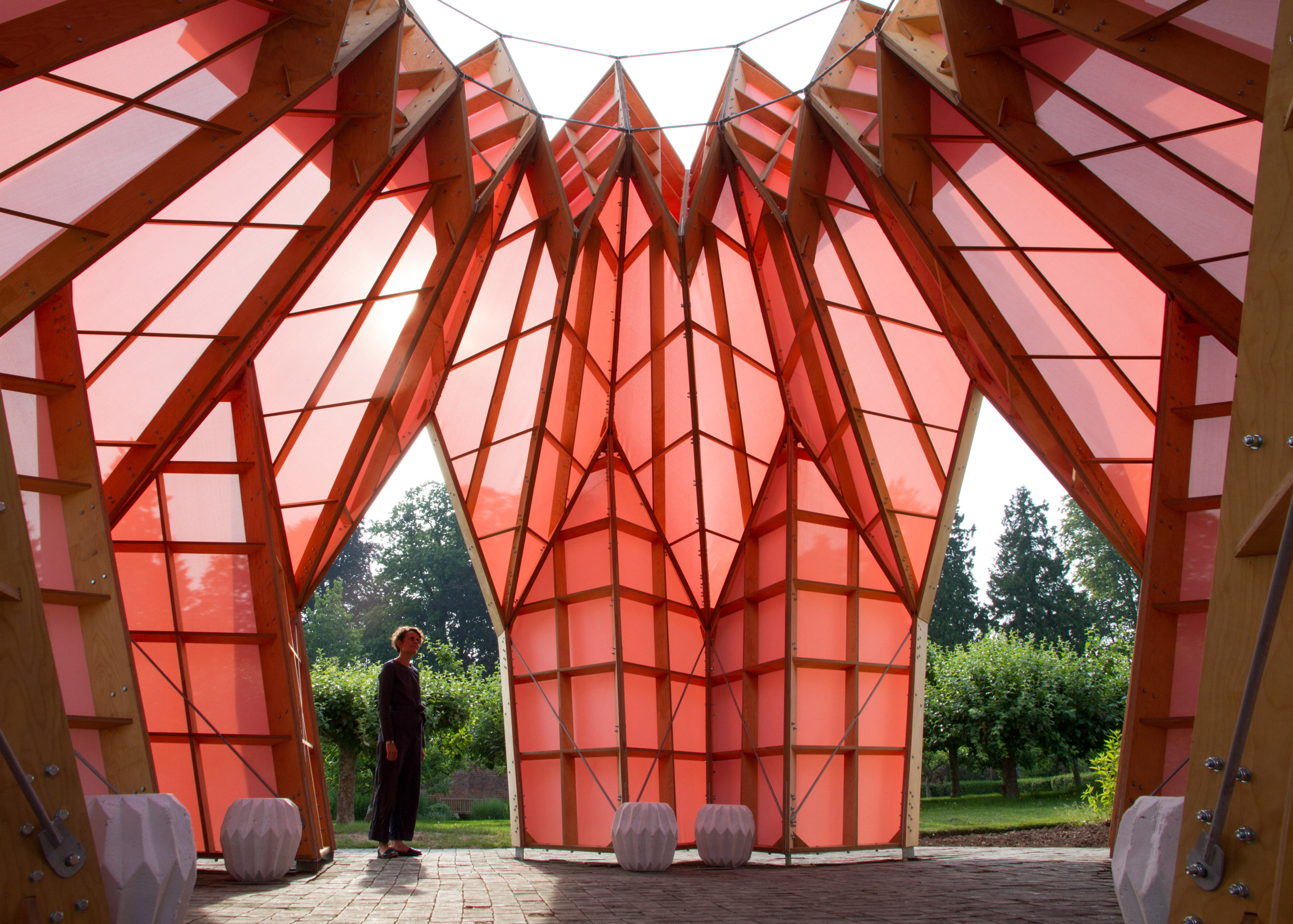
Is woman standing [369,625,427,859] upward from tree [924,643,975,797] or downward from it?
upward

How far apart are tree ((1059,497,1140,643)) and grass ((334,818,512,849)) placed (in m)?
32.8

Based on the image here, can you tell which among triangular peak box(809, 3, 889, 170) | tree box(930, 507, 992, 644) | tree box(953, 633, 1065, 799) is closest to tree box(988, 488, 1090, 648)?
tree box(930, 507, 992, 644)

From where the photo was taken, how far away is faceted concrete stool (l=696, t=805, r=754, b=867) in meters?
11.0

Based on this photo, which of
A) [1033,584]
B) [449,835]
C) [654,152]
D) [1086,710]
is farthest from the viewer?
[1033,584]

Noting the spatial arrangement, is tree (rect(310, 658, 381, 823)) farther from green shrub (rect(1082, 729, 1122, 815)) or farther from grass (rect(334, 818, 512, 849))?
green shrub (rect(1082, 729, 1122, 815))

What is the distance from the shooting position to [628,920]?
20.2ft

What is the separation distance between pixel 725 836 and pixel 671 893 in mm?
3352

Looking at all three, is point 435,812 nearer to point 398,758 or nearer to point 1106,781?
point 1106,781

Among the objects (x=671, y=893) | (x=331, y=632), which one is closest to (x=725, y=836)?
(x=671, y=893)

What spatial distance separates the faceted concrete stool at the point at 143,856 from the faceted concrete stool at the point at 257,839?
3.75m

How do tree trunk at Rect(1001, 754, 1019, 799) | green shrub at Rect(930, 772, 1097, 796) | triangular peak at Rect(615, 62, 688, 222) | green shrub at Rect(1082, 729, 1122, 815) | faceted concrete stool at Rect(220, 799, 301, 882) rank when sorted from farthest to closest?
1. green shrub at Rect(930, 772, 1097, 796)
2. tree trunk at Rect(1001, 754, 1019, 799)
3. green shrub at Rect(1082, 729, 1122, 815)
4. triangular peak at Rect(615, 62, 688, 222)
5. faceted concrete stool at Rect(220, 799, 301, 882)

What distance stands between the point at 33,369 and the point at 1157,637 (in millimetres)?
11243

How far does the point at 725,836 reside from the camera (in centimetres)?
1105

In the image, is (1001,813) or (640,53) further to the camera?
(1001,813)
